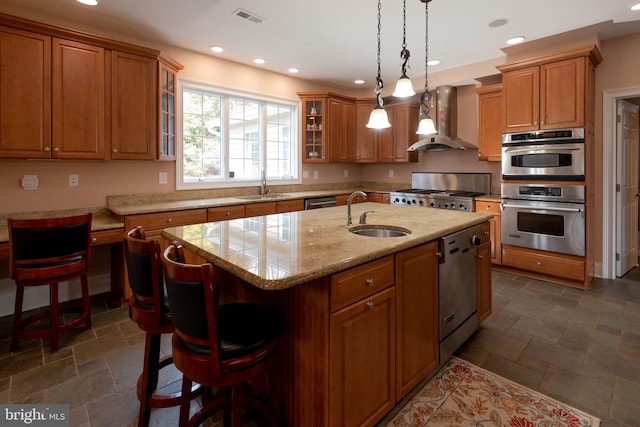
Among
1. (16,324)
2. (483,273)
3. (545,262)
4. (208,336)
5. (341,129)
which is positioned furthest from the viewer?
(341,129)

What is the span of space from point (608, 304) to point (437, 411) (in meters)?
2.48

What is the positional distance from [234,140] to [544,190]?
12.5ft

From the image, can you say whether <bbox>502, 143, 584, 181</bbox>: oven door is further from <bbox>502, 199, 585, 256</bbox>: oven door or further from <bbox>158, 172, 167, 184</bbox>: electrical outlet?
<bbox>158, 172, 167, 184</bbox>: electrical outlet

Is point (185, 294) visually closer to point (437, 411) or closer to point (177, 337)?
point (177, 337)

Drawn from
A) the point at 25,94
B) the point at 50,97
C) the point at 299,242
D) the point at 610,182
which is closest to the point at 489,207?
the point at 610,182

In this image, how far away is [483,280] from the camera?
2.54 meters

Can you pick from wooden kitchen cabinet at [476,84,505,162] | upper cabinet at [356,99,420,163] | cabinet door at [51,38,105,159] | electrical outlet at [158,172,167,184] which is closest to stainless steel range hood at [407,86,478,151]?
wooden kitchen cabinet at [476,84,505,162]

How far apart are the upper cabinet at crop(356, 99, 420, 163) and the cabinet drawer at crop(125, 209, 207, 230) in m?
3.09

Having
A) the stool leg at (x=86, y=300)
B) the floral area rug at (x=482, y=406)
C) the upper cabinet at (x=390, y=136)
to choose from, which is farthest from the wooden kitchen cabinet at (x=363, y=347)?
the upper cabinet at (x=390, y=136)

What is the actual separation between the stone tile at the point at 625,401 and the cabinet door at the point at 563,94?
2.52 meters

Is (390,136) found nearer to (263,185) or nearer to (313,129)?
(313,129)

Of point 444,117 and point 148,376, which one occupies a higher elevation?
point 444,117

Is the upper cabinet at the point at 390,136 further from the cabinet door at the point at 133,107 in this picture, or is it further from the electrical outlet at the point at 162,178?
the cabinet door at the point at 133,107

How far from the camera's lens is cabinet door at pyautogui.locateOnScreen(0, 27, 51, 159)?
2646mm
